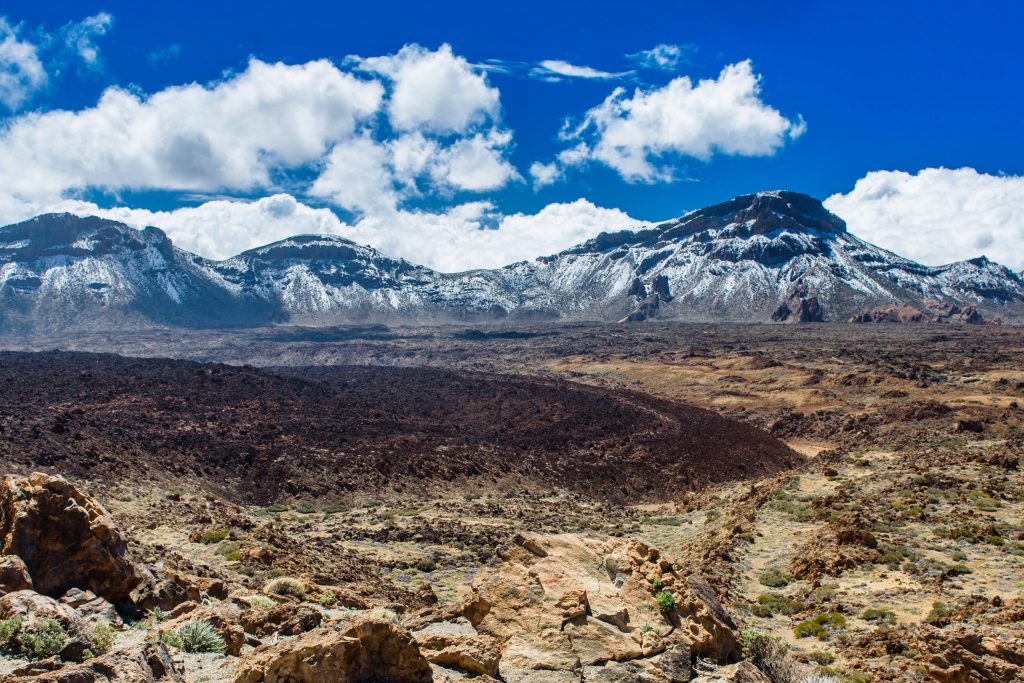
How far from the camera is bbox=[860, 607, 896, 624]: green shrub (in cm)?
1261

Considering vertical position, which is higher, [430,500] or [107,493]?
[107,493]

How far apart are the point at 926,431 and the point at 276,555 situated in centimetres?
3362

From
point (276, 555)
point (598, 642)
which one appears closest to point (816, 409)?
point (276, 555)

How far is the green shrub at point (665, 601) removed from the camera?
908cm

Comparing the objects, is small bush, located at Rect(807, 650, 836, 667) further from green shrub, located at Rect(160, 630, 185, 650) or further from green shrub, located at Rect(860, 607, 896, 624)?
green shrub, located at Rect(160, 630, 185, 650)

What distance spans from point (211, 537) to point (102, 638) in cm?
1027

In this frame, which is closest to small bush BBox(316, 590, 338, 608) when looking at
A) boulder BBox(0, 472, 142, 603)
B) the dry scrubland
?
the dry scrubland

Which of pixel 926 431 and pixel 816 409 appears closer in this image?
pixel 926 431

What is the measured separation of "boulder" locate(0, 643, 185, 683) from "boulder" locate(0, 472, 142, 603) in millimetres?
3146

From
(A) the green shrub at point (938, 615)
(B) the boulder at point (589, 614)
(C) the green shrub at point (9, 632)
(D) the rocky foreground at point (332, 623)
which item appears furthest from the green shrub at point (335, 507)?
(A) the green shrub at point (938, 615)

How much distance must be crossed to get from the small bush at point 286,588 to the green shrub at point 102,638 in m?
4.85

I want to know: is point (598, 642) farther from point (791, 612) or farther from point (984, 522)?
point (984, 522)

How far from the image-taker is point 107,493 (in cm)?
2119

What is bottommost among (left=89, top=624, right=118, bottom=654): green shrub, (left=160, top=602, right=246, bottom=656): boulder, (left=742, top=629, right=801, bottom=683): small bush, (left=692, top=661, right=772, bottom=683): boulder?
(left=742, top=629, right=801, bottom=683): small bush
